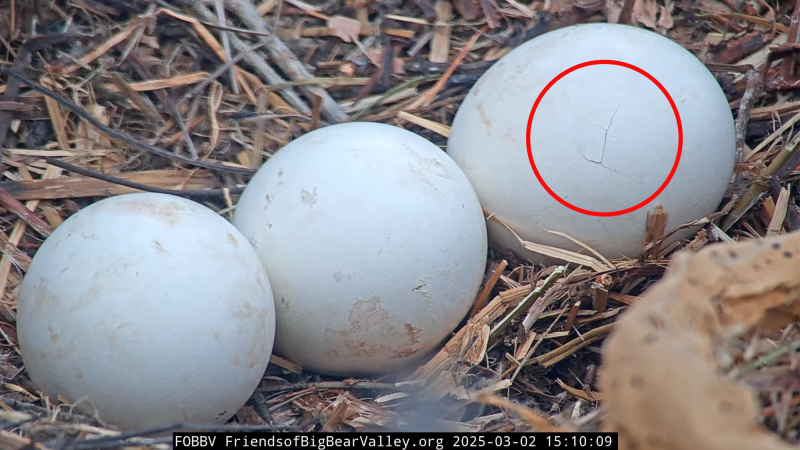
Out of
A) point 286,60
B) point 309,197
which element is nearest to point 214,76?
point 286,60

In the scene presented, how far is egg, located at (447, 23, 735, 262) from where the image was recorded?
1967 mm

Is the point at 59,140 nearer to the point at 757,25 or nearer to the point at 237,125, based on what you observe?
the point at 237,125

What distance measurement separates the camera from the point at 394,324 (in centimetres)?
189

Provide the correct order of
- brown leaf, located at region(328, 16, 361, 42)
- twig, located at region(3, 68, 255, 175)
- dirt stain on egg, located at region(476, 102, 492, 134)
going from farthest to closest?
1. brown leaf, located at region(328, 16, 361, 42)
2. twig, located at region(3, 68, 255, 175)
3. dirt stain on egg, located at region(476, 102, 492, 134)

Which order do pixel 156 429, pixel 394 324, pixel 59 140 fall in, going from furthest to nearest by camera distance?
pixel 59 140
pixel 394 324
pixel 156 429

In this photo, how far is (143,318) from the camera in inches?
63.5

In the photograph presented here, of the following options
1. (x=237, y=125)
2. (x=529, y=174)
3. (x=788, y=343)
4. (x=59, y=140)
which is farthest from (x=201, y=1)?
(x=788, y=343)

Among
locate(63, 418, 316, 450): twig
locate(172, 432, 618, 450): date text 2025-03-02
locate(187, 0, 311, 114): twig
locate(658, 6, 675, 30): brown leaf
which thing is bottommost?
locate(172, 432, 618, 450): date text 2025-03-02

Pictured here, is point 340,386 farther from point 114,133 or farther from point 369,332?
point 114,133

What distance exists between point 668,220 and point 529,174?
380 mm

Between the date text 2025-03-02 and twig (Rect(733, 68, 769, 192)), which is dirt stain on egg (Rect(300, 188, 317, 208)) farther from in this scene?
twig (Rect(733, 68, 769, 192))

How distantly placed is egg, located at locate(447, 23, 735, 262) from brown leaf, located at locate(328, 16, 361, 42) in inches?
25.0

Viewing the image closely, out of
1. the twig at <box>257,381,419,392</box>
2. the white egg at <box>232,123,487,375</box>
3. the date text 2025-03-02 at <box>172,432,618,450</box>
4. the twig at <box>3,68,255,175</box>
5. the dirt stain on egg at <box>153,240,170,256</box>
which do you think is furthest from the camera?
the twig at <box>3,68,255,175</box>

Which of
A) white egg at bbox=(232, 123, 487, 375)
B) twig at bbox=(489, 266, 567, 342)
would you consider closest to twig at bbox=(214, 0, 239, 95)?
white egg at bbox=(232, 123, 487, 375)
